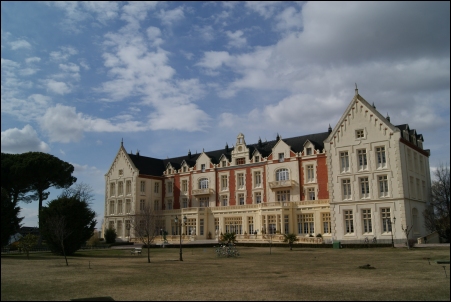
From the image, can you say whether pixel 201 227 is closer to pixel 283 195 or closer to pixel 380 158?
pixel 283 195

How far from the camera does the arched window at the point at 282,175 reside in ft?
185

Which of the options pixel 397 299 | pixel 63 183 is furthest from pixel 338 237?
pixel 63 183

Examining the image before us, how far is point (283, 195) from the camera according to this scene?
56.5m

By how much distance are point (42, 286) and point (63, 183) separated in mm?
46987

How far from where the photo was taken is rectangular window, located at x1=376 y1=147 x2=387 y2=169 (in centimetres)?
4488

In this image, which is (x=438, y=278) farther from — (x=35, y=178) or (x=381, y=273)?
(x=35, y=178)

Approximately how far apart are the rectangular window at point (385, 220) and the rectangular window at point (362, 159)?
4.95m

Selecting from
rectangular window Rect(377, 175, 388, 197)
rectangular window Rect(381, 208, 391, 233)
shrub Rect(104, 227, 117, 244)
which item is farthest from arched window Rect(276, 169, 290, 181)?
shrub Rect(104, 227, 117, 244)

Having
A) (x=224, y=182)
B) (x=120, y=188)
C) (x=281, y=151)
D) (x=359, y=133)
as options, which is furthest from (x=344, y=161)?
(x=120, y=188)

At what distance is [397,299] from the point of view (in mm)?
12625

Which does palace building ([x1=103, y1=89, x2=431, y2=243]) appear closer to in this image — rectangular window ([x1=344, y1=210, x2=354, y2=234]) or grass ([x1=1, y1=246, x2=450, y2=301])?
rectangular window ([x1=344, y1=210, x2=354, y2=234])

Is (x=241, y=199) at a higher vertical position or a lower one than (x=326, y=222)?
higher

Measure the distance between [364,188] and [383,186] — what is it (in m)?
2.01

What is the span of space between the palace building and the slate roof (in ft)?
0.59
